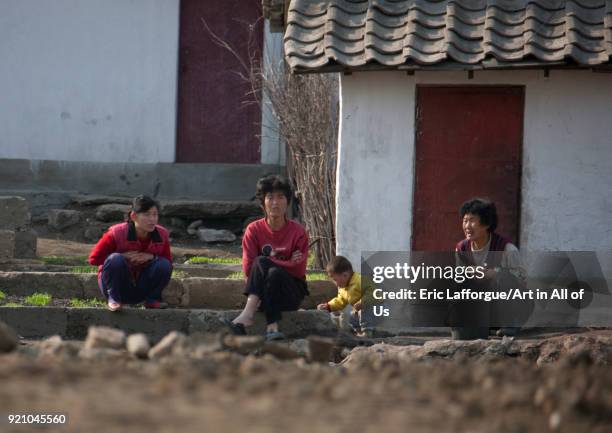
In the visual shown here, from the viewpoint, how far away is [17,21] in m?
16.1

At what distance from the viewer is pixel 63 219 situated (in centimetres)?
1491

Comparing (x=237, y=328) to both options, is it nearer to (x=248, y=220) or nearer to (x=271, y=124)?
(x=248, y=220)

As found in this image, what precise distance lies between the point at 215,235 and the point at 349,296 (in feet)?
16.6

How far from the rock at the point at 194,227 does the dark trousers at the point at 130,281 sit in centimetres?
499

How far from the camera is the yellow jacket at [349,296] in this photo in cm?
1003

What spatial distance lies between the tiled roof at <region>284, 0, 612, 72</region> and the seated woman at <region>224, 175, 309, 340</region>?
1.32 m

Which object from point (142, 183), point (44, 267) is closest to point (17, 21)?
point (142, 183)

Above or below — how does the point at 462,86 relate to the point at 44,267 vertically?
above

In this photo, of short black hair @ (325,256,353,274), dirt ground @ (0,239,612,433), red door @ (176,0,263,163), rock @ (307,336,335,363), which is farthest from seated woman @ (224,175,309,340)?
red door @ (176,0,263,163)

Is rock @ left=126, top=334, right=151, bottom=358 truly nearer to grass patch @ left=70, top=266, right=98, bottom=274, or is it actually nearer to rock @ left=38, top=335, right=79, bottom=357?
rock @ left=38, top=335, right=79, bottom=357

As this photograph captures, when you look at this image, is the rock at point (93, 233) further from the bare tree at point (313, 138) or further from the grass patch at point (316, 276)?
the grass patch at point (316, 276)

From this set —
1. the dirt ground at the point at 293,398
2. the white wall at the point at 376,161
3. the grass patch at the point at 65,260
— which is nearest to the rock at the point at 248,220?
the grass patch at the point at 65,260

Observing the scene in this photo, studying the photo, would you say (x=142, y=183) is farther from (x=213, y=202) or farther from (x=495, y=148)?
(x=495, y=148)

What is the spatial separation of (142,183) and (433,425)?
11.3 m
